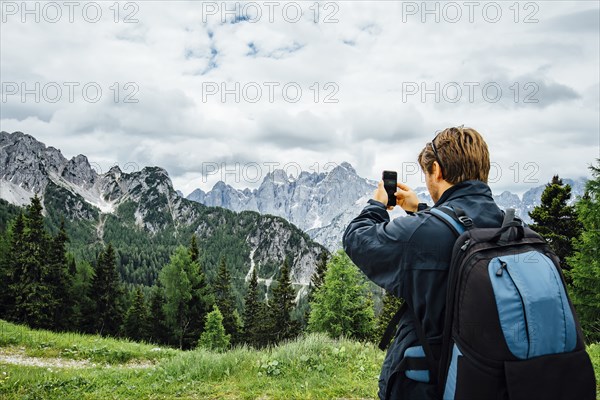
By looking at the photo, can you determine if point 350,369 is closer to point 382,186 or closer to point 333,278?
point 382,186

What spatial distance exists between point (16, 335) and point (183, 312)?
24.4 m

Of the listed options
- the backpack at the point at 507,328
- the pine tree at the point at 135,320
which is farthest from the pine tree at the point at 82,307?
the backpack at the point at 507,328

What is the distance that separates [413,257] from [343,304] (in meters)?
26.6

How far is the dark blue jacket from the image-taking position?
2449mm

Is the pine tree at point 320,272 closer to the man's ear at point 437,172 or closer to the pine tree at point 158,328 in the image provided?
the pine tree at point 158,328

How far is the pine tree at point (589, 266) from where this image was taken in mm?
19156

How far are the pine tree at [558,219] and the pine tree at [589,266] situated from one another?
4392mm

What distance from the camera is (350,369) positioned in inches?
316

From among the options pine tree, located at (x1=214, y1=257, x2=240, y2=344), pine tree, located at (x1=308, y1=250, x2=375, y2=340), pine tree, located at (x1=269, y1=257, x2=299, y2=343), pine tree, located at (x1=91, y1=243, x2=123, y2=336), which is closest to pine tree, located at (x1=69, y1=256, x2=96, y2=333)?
pine tree, located at (x1=91, y1=243, x2=123, y2=336)

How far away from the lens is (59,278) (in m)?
36.2

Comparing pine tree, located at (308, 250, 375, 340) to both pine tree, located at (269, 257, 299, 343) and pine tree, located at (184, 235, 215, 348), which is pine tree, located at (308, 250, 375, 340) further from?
pine tree, located at (269, 257, 299, 343)

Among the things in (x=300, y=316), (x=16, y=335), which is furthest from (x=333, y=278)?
(x=300, y=316)

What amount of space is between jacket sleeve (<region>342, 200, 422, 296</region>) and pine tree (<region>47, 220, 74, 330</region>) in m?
38.1

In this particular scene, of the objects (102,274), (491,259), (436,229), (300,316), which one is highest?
(436,229)
